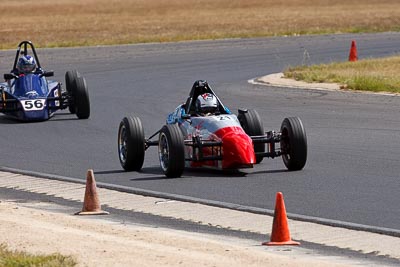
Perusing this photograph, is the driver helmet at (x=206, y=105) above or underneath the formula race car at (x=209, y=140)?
above

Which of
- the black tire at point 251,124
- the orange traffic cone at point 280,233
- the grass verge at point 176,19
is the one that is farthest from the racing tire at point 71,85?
the grass verge at point 176,19

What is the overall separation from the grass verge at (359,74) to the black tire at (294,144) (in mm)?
12028

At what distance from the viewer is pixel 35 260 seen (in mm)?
9523

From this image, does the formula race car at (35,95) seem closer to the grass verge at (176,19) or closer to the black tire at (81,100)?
the black tire at (81,100)

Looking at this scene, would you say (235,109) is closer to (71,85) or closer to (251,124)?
(71,85)

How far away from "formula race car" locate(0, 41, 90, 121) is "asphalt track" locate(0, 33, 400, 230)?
270mm

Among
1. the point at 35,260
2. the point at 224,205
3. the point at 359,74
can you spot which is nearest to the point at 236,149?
the point at 224,205

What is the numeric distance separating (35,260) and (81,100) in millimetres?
14277

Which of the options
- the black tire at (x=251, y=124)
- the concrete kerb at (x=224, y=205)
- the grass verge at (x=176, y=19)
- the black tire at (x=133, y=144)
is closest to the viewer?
the concrete kerb at (x=224, y=205)

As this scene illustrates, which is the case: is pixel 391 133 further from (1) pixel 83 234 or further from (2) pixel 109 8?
(2) pixel 109 8

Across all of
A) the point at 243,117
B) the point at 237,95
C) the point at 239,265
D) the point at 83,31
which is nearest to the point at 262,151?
the point at 243,117

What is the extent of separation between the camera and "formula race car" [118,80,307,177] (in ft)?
50.2

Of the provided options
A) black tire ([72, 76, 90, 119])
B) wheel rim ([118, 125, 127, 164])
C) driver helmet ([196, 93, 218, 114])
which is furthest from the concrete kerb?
black tire ([72, 76, 90, 119])

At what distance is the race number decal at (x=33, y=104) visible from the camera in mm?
23172
